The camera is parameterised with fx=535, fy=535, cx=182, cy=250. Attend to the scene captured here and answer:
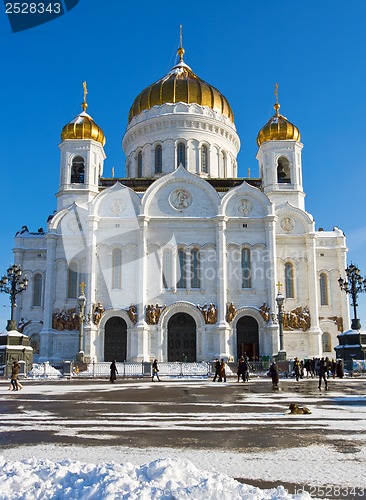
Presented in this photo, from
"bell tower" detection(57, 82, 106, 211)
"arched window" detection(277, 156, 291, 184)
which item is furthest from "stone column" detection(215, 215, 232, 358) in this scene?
"bell tower" detection(57, 82, 106, 211)

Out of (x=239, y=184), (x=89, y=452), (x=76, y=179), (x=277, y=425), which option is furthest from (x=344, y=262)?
(x=89, y=452)

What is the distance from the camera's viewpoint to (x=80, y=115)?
42844mm

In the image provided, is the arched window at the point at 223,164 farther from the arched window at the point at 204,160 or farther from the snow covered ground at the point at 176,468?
the snow covered ground at the point at 176,468

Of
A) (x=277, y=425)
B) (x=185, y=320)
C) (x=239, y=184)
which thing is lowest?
(x=277, y=425)

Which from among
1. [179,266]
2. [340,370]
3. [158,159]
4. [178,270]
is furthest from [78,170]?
[340,370]

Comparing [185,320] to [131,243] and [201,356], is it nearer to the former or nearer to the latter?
[201,356]

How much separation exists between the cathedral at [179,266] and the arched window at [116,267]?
0.24ft

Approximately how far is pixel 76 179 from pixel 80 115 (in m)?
5.35

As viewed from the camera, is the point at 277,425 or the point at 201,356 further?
the point at 201,356

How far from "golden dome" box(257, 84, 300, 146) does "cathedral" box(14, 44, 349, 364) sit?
0.37ft

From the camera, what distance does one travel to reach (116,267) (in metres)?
38.1

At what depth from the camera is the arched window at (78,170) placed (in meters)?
41.6

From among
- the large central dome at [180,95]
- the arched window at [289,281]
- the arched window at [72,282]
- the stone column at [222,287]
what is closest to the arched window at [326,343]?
the arched window at [289,281]

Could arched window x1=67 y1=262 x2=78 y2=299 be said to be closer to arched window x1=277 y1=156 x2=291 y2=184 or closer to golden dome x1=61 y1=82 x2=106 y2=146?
golden dome x1=61 y1=82 x2=106 y2=146
